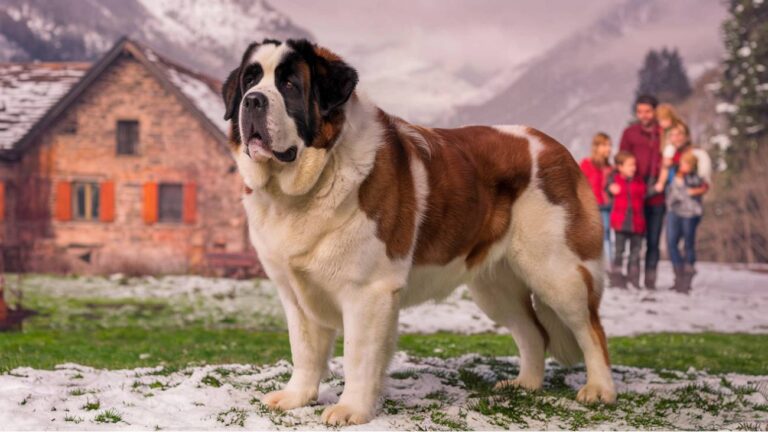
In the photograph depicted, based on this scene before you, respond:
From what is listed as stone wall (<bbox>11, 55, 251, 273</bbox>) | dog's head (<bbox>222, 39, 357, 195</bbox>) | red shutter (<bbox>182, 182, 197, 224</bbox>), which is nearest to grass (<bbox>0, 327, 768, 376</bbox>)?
dog's head (<bbox>222, 39, 357, 195</bbox>)

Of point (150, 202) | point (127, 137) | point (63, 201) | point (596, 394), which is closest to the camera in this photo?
point (596, 394)

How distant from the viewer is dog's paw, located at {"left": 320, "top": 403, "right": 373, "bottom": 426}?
3.69 meters

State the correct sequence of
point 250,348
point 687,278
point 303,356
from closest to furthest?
point 303,356
point 250,348
point 687,278

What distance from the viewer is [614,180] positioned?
10.8 metres

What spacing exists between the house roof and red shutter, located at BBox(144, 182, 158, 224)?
1.53 m

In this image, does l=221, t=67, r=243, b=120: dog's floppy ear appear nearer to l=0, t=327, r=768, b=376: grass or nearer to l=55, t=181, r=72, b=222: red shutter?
l=0, t=327, r=768, b=376: grass

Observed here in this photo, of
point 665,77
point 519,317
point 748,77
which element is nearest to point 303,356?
point 519,317

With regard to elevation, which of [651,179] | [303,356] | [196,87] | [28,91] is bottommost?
[303,356]

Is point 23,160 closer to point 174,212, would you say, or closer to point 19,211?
point 19,211

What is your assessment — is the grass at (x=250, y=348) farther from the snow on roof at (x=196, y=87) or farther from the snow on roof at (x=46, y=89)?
the snow on roof at (x=46, y=89)

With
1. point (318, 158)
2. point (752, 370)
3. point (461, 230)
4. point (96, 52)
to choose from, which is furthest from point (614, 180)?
point (96, 52)

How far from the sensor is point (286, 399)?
13.2ft

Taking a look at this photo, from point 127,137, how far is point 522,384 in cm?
1302

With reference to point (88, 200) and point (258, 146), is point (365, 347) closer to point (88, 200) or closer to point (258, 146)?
point (258, 146)
